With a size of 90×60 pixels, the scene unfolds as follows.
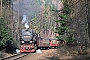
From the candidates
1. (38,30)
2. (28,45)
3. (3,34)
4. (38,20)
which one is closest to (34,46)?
(28,45)

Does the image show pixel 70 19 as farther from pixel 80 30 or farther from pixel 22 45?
pixel 22 45

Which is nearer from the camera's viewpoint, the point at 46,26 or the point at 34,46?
the point at 34,46

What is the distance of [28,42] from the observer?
39.3m

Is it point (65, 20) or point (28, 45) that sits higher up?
point (65, 20)

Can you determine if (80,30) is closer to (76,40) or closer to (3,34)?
(76,40)

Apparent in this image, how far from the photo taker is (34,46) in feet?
127

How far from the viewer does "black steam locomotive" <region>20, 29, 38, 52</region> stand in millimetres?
38469

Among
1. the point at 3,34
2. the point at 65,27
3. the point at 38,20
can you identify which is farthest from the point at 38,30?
the point at 3,34

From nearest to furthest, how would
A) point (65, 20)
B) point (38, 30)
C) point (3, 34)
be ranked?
point (3, 34), point (65, 20), point (38, 30)

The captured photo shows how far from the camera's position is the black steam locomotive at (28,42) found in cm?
3847

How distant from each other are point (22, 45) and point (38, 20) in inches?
3531

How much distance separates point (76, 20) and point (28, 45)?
28.2ft

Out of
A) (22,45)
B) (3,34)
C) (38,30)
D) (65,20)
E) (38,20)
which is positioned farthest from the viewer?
(38,20)

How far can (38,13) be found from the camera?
12850 cm
